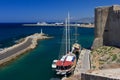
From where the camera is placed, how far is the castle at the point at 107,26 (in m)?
33.0

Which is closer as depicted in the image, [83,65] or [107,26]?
[83,65]

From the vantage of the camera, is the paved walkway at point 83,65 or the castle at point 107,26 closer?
the paved walkway at point 83,65

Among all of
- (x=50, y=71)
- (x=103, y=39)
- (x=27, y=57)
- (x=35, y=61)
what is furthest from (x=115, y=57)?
(x=27, y=57)

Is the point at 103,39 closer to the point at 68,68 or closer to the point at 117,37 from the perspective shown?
the point at 117,37

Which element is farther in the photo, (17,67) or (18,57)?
(18,57)

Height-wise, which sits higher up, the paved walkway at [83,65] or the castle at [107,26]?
the castle at [107,26]

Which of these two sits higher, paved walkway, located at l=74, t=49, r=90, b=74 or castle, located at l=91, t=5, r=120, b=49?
castle, located at l=91, t=5, r=120, b=49

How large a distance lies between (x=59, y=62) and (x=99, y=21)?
10.5 m

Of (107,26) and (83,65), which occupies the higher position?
(107,26)

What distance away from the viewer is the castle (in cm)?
3297

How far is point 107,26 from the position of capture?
3525 cm

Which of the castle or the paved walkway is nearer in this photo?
the paved walkway

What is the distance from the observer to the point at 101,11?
35531 millimetres

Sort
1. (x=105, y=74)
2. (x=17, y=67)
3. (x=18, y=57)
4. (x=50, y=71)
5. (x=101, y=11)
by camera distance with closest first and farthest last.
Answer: (x=105, y=74) < (x=50, y=71) < (x=17, y=67) < (x=101, y=11) < (x=18, y=57)
